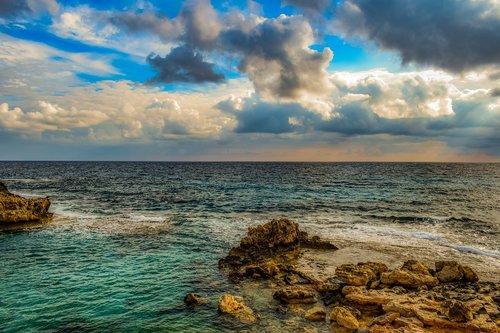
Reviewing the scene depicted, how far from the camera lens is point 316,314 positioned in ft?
53.6

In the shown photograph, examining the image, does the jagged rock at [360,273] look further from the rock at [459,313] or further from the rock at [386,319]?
the rock at [459,313]

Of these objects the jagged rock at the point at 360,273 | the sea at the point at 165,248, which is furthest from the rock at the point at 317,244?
the jagged rock at the point at 360,273

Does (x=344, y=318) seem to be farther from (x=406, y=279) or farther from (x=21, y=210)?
(x=21, y=210)

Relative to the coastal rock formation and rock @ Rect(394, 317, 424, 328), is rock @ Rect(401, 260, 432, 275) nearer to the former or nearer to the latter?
rock @ Rect(394, 317, 424, 328)

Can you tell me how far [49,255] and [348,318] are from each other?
2350 centimetres

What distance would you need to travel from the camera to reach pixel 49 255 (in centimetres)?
2645

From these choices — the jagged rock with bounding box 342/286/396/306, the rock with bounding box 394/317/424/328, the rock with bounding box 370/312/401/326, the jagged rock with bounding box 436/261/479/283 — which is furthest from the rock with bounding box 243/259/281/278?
the jagged rock with bounding box 436/261/479/283

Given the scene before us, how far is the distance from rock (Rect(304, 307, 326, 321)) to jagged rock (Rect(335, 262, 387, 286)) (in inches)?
161

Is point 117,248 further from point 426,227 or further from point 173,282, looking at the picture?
point 426,227

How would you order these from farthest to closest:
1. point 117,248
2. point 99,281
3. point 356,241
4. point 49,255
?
point 356,241 < point 117,248 < point 49,255 < point 99,281

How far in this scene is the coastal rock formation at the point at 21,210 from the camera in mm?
36969

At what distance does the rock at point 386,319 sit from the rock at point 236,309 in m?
5.68

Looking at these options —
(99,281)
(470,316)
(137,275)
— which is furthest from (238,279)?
(470,316)

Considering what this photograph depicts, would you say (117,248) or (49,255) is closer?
(49,255)
